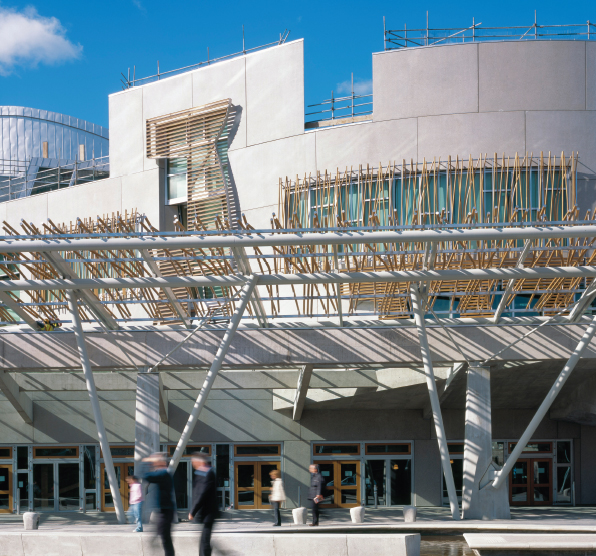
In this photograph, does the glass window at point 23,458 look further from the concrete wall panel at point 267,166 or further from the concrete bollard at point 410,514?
the concrete bollard at point 410,514

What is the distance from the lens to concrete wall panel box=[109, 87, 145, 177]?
102 feet

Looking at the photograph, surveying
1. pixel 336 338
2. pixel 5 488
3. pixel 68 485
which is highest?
pixel 336 338

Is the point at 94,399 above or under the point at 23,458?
above

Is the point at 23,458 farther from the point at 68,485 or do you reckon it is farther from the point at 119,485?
the point at 119,485

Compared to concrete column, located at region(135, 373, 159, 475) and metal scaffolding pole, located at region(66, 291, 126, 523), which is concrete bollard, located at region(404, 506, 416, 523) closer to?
concrete column, located at region(135, 373, 159, 475)

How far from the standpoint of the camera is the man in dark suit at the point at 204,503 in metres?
10.1

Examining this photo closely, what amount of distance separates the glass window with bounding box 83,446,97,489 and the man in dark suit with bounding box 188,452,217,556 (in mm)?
21383

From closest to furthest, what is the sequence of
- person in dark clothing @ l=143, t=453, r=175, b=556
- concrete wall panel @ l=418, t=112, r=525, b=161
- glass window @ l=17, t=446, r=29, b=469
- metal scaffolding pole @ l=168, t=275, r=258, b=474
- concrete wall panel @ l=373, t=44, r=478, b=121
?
person in dark clothing @ l=143, t=453, r=175, b=556 < metal scaffolding pole @ l=168, t=275, r=258, b=474 < concrete wall panel @ l=418, t=112, r=525, b=161 < concrete wall panel @ l=373, t=44, r=478, b=121 < glass window @ l=17, t=446, r=29, b=469

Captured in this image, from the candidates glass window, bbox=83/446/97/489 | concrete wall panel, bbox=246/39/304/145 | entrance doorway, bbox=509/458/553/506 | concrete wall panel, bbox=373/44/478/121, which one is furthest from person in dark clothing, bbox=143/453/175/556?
entrance doorway, bbox=509/458/553/506

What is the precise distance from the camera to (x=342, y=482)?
29.5 m

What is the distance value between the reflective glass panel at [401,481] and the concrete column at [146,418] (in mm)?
11426

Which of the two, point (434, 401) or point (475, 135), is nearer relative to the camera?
point (434, 401)

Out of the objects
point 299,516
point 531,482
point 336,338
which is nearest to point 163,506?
point 299,516

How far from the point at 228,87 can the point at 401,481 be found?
1645 cm
